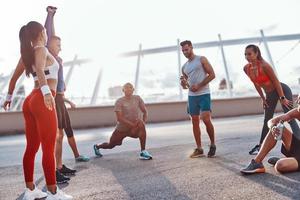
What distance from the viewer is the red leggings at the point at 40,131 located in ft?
8.48

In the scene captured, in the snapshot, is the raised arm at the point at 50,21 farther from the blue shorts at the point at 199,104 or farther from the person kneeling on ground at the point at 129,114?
the blue shorts at the point at 199,104

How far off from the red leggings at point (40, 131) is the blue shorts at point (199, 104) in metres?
2.41

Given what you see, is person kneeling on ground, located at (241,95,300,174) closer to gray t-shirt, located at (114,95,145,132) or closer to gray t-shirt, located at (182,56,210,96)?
gray t-shirt, located at (182,56,210,96)

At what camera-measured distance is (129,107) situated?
5.04 metres

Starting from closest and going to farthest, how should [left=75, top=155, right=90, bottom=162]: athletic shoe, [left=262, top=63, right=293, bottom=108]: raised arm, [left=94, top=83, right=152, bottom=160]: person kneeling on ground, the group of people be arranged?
the group of people → [left=262, top=63, right=293, bottom=108]: raised arm → [left=75, top=155, right=90, bottom=162]: athletic shoe → [left=94, top=83, right=152, bottom=160]: person kneeling on ground

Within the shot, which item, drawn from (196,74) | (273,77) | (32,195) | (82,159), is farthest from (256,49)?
(32,195)

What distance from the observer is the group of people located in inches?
102

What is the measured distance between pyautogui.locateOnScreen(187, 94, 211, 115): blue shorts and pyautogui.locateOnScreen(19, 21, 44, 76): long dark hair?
8.32 feet

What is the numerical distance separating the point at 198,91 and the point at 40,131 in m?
2.53

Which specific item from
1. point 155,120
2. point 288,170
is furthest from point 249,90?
point 288,170

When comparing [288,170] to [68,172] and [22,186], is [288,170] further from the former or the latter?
[22,186]

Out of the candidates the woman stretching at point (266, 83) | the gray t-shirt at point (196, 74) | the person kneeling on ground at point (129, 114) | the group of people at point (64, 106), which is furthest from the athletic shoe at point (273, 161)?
the person kneeling on ground at point (129, 114)

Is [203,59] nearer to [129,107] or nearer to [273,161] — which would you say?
[129,107]

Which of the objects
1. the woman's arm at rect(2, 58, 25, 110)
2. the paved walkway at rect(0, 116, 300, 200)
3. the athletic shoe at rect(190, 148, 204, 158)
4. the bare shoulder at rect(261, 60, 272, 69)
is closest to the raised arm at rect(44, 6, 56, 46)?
the woman's arm at rect(2, 58, 25, 110)
